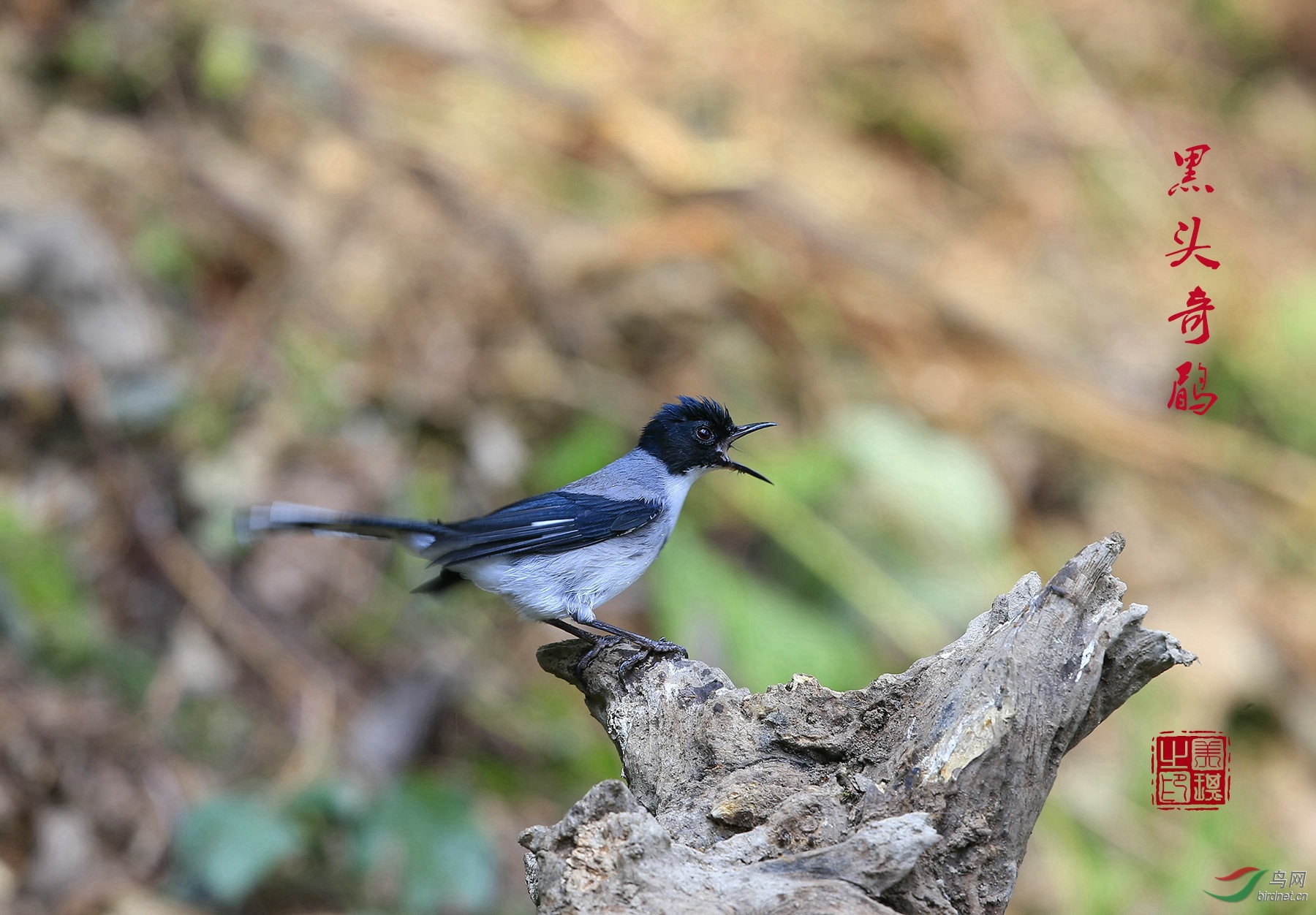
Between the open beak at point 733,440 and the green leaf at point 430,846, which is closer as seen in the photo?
the open beak at point 733,440

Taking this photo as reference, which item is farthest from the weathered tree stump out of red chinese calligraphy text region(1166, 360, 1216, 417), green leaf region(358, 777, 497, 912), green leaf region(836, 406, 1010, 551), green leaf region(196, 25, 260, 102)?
green leaf region(196, 25, 260, 102)

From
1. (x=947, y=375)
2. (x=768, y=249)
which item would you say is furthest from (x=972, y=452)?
(x=768, y=249)

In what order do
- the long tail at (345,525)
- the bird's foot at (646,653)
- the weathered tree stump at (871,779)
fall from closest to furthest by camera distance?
the weathered tree stump at (871,779)
the bird's foot at (646,653)
the long tail at (345,525)

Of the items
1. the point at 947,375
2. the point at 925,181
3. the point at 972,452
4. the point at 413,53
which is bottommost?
the point at 972,452

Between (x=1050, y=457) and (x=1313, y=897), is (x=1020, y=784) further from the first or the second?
(x=1050, y=457)

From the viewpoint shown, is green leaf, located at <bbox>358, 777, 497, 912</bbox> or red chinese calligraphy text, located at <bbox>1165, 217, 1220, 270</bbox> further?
red chinese calligraphy text, located at <bbox>1165, 217, 1220, 270</bbox>

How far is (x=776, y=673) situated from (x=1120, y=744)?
97.1 inches

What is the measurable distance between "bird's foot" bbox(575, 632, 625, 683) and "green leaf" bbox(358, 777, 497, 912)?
1.39 meters

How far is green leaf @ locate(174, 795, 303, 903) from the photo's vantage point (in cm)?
395

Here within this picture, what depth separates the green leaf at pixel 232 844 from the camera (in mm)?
3947

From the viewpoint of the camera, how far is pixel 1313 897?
4922 mm

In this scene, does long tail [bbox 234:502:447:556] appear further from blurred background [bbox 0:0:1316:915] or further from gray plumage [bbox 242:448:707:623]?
blurred background [bbox 0:0:1316:915]

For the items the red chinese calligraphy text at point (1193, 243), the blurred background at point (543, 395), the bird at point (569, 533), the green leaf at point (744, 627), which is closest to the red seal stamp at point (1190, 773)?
the blurred background at point (543, 395)

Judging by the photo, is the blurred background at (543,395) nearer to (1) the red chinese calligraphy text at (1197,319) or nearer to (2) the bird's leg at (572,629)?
(1) the red chinese calligraphy text at (1197,319)
